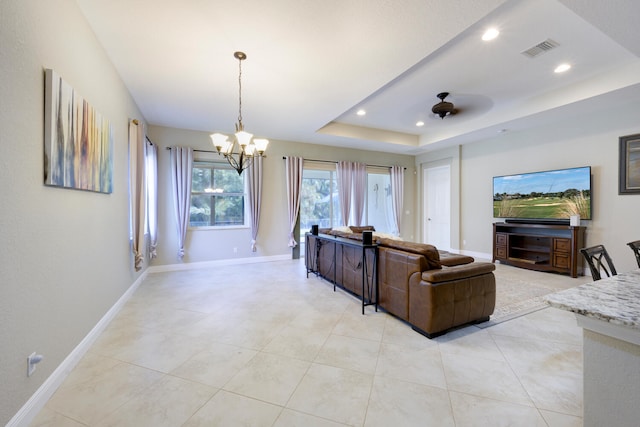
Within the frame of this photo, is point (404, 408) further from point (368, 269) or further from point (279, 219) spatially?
point (279, 219)

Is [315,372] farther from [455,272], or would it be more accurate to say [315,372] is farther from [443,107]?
[443,107]

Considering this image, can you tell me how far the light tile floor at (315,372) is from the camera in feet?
5.01

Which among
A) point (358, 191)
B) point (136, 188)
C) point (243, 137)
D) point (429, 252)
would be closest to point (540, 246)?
point (358, 191)

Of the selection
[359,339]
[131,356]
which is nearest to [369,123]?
[359,339]

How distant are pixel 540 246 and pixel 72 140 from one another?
276 inches

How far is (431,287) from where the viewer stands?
230cm

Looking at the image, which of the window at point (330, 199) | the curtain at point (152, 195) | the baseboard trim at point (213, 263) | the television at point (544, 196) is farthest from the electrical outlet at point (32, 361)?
the television at point (544, 196)

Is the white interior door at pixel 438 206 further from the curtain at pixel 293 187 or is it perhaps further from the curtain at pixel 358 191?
the curtain at pixel 293 187

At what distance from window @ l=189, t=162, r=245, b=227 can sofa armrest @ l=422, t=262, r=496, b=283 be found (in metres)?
4.40

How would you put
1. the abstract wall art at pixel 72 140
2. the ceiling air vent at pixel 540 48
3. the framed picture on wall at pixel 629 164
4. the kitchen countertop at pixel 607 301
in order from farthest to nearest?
the framed picture on wall at pixel 629 164
the ceiling air vent at pixel 540 48
the abstract wall art at pixel 72 140
the kitchen countertop at pixel 607 301

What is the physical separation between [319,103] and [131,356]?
12.3 ft

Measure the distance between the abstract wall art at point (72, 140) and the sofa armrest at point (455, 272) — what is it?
2.98m

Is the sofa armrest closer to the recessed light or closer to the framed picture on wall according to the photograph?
the recessed light

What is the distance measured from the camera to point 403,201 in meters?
7.38
